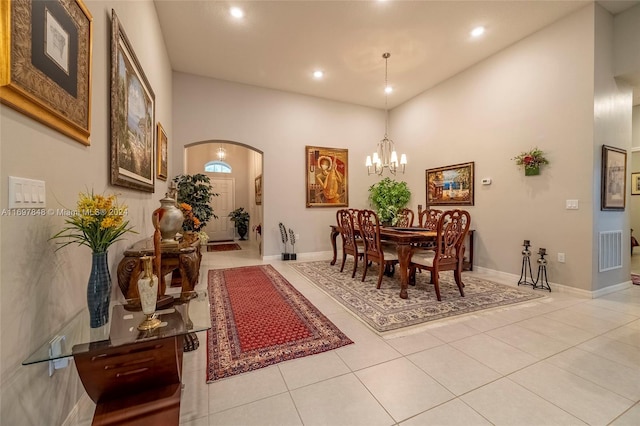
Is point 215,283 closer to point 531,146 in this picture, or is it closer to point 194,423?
point 194,423

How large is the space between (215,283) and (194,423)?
2.43 meters

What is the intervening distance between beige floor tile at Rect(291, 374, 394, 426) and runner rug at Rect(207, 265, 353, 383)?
1.19ft

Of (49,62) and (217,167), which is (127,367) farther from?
(217,167)

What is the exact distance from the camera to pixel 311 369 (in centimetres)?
174

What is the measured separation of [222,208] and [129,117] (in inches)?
258

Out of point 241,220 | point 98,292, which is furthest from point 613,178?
point 241,220

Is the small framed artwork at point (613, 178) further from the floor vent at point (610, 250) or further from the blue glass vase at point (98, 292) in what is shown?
the blue glass vase at point (98, 292)

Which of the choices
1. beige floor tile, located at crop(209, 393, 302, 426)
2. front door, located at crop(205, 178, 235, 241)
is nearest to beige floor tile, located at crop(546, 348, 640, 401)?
beige floor tile, located at crop(209, 393, 302, 426)

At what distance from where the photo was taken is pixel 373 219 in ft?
11.7

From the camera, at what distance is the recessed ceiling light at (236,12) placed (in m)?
3.23

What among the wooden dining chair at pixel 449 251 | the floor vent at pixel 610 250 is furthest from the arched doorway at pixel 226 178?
the floor vent at pixel 610 250

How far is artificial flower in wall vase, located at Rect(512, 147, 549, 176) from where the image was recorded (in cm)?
355

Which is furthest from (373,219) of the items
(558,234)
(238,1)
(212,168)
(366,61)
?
(212,168)

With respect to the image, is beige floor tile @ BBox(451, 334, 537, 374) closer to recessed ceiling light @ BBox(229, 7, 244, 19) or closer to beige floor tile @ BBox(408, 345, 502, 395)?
beige floor tile @ BBox(408, 345, 502, 395)
